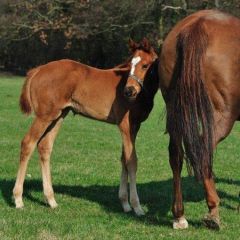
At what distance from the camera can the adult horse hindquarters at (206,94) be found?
4965mm

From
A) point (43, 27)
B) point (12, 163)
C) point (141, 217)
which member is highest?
point (141, 217)

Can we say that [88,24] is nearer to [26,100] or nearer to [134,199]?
[26,100]

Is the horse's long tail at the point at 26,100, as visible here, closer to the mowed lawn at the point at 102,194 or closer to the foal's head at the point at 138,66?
the mowed lawn at the point at 102,194

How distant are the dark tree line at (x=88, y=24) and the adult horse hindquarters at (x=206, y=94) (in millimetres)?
26758

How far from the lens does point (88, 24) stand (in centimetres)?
3894

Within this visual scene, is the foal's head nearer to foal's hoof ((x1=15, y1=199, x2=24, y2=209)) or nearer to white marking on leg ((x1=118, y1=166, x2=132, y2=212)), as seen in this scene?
white marking on leg ((x1=118, y1=166, x2=132, y2=212))

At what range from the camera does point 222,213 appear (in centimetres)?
629

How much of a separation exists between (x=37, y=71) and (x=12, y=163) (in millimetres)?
3301

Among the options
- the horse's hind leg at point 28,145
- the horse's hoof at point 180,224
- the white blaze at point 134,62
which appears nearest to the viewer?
the horse's hoof at point 180,224

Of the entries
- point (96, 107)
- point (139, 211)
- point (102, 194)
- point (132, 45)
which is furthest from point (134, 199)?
point (132, 45)

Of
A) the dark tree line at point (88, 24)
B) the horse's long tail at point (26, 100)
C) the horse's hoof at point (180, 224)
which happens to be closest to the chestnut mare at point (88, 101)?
the horse's long tail at point (26, 100)

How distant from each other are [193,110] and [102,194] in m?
2.75

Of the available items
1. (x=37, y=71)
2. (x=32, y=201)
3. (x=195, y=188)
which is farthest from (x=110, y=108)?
(x=195, y=188)

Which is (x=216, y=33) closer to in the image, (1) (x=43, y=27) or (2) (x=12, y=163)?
(2) (x=12, y=163)
